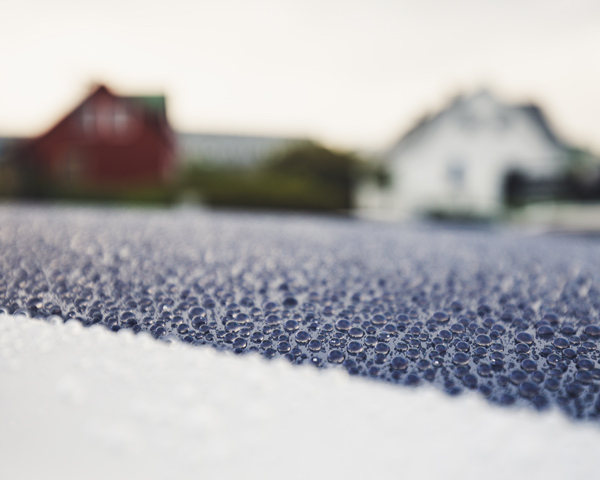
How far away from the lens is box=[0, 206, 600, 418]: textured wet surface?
0.85 metres

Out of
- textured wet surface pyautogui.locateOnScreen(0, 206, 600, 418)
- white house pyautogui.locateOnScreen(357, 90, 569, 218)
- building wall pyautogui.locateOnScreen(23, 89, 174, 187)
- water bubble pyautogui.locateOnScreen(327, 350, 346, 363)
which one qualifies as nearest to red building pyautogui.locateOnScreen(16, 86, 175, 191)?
building wall pyautogui.locateOnScreen(23, 89, 174, 187)

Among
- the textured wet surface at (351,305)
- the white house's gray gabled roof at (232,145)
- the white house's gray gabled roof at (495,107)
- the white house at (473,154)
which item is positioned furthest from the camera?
the white house's gray gabled roof at (232,145)

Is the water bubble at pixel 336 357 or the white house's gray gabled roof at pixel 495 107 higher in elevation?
the white house's gray gabled roof at pixel 495 107

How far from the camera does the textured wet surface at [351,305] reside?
2.79 ft

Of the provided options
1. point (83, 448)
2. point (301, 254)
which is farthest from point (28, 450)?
point (301, 254)

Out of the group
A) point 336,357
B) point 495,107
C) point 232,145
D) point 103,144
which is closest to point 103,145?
point 103,144

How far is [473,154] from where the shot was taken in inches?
702

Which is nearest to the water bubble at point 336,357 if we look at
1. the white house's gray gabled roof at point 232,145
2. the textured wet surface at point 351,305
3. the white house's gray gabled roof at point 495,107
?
the textured wet surface at point 351,305

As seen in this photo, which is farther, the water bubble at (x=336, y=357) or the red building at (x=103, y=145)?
the red building at (x=103, y=145)

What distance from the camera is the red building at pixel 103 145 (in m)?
21.2

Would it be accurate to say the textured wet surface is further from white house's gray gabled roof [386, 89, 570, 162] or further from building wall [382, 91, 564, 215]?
white house's gray gabled roof [386, 89, 570, 162]

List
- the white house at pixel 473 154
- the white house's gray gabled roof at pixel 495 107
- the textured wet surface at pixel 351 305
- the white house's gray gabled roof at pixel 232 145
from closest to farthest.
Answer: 1. the textured wet surface at pixel 351 305
2. the white house's gray gabled roof at pixel 495 107
3. the white house at pixel 473 154
4. the white house's gray gabled roof at pixel 232 145

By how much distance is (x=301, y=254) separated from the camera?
74.6 inches

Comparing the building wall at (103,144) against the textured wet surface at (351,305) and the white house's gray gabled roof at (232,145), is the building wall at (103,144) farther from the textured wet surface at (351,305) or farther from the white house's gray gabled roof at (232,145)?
the white house's gray gabled roof at (232,145)
